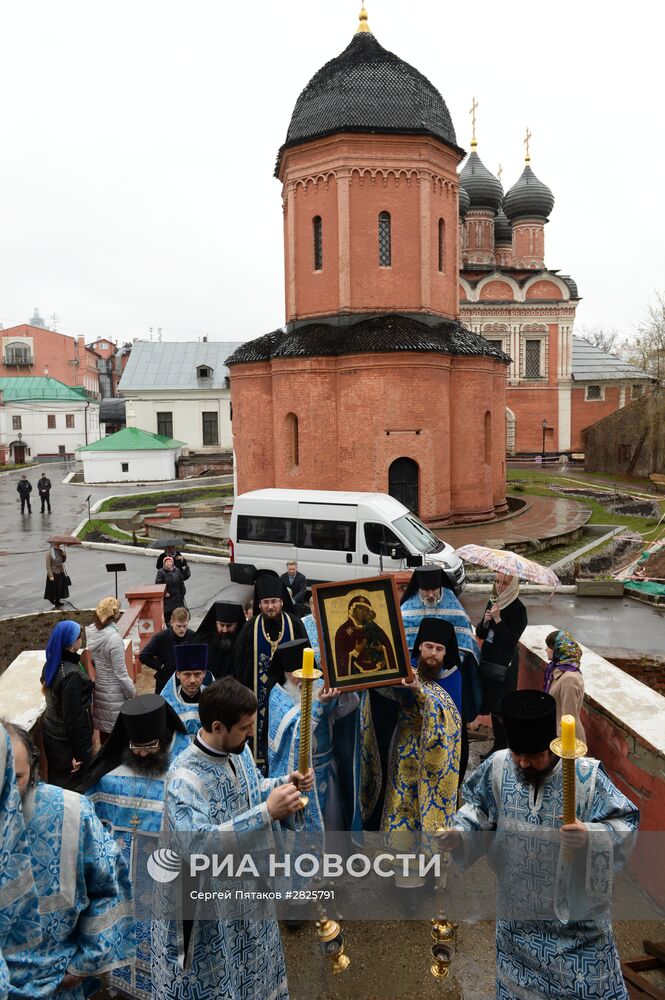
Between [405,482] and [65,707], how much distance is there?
53.5ft

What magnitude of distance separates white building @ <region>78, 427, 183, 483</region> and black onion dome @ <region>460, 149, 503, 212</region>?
980 inches

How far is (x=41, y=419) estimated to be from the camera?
56562 mm

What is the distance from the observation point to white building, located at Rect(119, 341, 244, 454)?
4728 centimetres

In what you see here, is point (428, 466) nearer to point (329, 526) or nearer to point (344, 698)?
point (329, 526)

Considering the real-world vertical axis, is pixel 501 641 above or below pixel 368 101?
below

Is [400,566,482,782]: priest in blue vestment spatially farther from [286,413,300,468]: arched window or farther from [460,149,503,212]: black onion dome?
[460,149,503,212]: black onion dome

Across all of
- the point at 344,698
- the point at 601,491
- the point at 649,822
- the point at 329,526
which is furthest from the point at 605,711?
the point at 601,491

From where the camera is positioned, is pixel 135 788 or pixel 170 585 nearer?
pixel 135 788

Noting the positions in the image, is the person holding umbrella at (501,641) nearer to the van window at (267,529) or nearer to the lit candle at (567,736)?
the lit candle at (567,736)

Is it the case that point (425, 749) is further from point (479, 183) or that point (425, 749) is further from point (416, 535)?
point (479, 183)

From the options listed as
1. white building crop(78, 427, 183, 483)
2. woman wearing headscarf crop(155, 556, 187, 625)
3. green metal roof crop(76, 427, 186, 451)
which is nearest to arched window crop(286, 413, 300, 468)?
woman wearing headscarf crop(155, 556, 187, 625)

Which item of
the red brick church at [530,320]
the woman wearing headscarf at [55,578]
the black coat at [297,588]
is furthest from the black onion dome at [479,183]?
the black coat at [297,588]

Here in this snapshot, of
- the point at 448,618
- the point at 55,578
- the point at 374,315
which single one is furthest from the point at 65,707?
the point at 374,315

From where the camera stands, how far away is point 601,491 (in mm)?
29688
